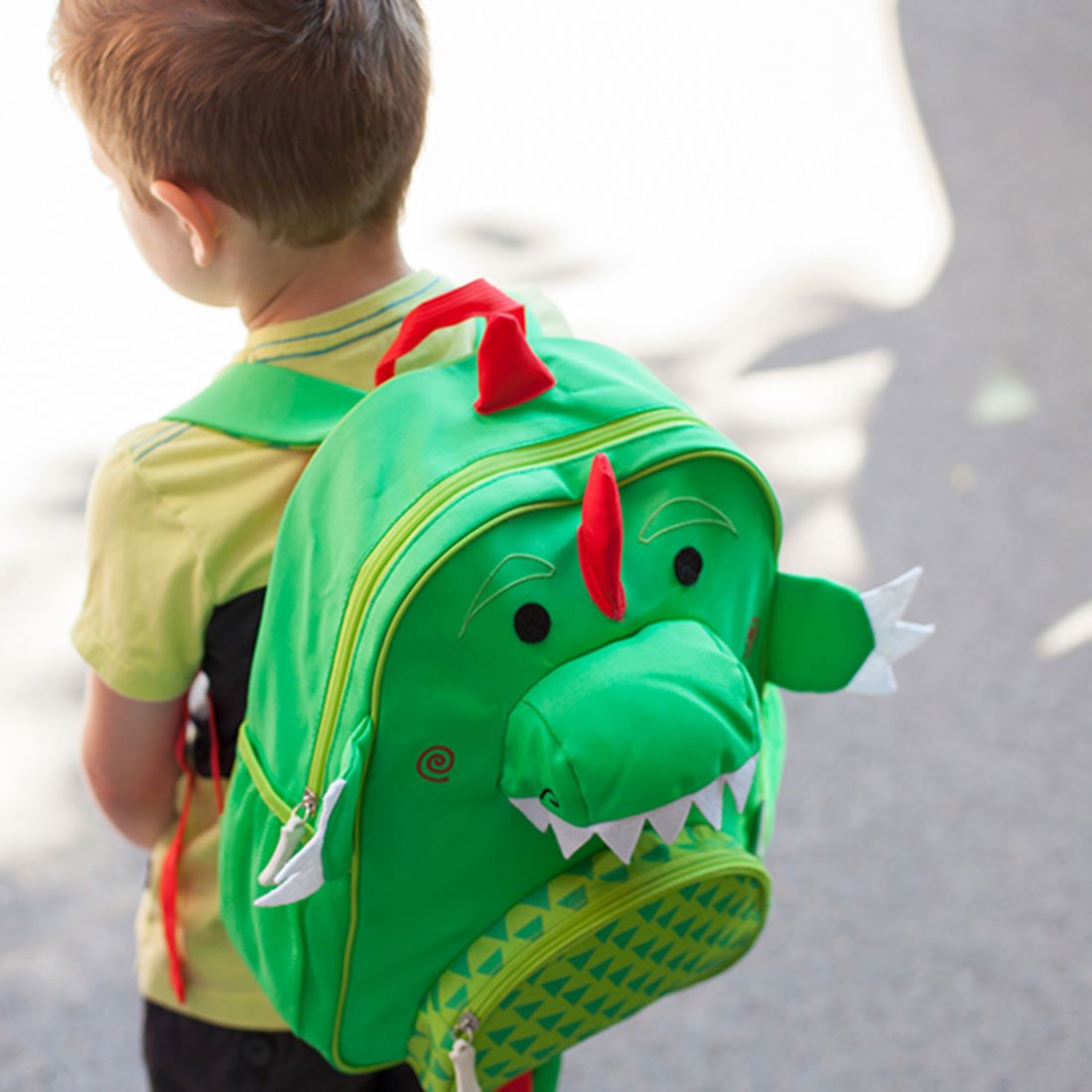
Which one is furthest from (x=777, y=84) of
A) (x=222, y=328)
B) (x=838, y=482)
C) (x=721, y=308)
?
(x=222, y=328)

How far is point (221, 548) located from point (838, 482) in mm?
1525

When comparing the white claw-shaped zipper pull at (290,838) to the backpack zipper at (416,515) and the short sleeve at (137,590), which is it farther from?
the short sleeve at (137,590)

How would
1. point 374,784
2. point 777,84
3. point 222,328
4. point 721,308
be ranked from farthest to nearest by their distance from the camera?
point 777,84 → point 721,308 → point 222,328 → point 374,784

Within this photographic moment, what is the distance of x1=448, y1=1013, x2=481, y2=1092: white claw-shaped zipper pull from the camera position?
850mm

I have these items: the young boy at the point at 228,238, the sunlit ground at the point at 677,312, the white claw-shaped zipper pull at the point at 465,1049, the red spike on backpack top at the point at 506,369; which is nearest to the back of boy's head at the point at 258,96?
the young boy at the point at 228,238

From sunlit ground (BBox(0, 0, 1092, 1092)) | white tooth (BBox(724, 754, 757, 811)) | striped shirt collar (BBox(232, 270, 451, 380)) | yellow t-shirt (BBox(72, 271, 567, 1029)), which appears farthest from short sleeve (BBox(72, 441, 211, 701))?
sunlit ground (BBox(0, 0, 1092, 1092))

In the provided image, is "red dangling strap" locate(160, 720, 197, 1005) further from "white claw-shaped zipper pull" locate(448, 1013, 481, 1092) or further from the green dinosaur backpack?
"white claw-shaped zipper pull" locate(448, 1013, 481, 1092)

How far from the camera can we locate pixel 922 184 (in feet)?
9.20

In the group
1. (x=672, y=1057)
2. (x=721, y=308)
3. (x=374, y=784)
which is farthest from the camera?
(x=721, y=308)

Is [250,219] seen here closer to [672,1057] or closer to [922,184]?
[672,1057]

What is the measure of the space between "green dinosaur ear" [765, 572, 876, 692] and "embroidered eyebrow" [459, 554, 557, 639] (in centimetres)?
21

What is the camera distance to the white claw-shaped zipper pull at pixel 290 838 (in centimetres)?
78

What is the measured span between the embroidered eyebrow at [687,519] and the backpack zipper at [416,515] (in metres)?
0.04

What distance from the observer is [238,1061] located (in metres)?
1.05
